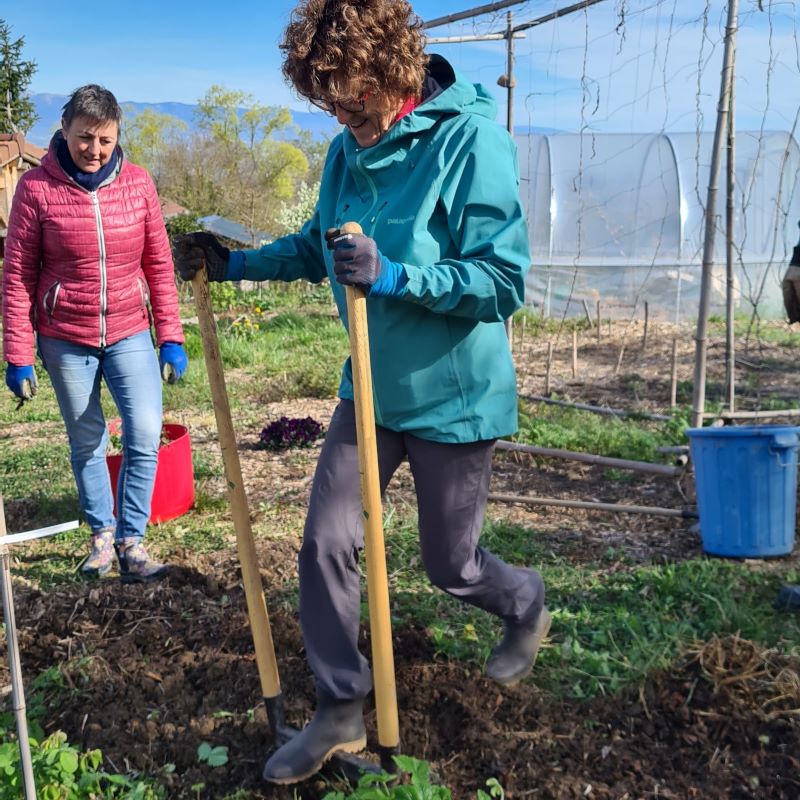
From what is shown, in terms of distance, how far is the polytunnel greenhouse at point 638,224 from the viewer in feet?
36.3

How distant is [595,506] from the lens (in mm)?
4277

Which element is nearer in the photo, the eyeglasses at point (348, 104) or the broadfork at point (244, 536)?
the eyeglasses at point (348, 104)

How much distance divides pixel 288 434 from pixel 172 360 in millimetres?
1917

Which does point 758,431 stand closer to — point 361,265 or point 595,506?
point 595,506

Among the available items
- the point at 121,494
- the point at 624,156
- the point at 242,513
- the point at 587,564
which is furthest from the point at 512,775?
the point at 624,156

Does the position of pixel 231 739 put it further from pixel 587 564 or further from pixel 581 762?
pixel 587 564

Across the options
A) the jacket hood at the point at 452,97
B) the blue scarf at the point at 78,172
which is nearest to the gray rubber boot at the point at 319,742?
the jacket hood at the point at 452,97

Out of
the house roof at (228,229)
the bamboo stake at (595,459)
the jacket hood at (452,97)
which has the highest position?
the jacket hood at (452,97)

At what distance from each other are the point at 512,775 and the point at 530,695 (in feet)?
1.22

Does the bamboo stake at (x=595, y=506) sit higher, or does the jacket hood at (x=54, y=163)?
the jacket hood at (x=54, y=163)

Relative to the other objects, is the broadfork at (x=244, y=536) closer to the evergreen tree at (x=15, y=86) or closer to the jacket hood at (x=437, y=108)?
the jacket hood at (x=437, y=108)

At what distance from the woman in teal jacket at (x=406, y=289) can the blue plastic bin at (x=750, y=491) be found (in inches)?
68.3

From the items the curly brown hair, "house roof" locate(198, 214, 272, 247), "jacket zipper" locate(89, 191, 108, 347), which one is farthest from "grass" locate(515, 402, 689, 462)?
"house roof" locate(198, 214, 272, 247)

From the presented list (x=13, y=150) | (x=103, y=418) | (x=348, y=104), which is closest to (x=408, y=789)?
(x=348, y=104)
